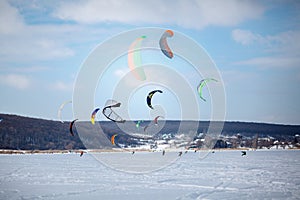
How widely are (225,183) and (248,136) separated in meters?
120

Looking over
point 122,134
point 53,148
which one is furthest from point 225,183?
point 122,134

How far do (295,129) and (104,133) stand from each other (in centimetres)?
8049

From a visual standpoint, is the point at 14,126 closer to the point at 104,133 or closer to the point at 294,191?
the point at 104,133

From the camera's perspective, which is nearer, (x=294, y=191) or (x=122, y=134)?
(x=294, y=191)

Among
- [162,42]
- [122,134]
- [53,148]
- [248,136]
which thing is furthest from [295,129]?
[162,42]

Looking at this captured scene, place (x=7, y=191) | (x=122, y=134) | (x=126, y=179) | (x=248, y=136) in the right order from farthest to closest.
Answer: (x=248, y=136) < (x=122, y=134) < (x=126, y=179) < (x=7, y=191)

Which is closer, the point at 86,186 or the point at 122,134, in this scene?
the point at 86,186

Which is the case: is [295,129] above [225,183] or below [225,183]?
above

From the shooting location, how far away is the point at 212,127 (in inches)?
5591

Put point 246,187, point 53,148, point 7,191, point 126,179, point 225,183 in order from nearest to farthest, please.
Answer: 1. point 7,191
2. point 246,187
3. point 225,183
4. point 126,179
5. point 53,148

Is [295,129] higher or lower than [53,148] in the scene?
higher

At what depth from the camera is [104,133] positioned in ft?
310

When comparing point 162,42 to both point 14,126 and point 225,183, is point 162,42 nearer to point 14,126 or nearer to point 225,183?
point 225,183

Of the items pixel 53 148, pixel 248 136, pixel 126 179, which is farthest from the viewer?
pixel 248 136
